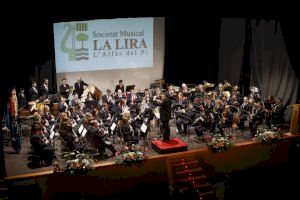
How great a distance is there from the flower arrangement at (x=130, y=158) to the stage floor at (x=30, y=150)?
583mm

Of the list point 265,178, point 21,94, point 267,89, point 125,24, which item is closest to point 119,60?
point 125,24

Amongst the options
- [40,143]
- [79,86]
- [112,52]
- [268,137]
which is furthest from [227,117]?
[112,52]

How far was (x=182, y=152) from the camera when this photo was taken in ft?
44.4

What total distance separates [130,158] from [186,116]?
3.59m

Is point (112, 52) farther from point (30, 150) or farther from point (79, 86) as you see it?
point (30, 150)

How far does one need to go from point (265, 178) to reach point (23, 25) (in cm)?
862

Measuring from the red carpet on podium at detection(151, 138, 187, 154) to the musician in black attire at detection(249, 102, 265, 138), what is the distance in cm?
302

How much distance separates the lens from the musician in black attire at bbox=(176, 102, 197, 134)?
1533 cm

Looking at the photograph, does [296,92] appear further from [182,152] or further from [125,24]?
[125,24]

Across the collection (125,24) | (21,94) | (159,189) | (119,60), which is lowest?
(159,189)

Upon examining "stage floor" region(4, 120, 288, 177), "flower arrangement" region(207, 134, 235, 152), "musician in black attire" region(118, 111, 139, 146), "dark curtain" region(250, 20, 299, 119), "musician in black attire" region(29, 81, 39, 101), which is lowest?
"stage floor" region(4, 120, 288, 177)

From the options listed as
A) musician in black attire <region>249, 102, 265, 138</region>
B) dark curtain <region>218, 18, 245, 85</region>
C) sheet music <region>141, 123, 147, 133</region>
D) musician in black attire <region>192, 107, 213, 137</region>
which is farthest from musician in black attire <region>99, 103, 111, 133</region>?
dark curtain <region>218, 18, 245, 85</region>

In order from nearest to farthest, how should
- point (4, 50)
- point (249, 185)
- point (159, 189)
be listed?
point (4, 50) < point (249, 185) < point (159, 189)

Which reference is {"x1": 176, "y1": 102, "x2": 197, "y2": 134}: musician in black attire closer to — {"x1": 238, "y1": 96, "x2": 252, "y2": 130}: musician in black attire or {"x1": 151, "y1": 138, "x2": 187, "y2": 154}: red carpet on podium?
{"x1": 151, "y1": 138, "x2": 187, "y2": 154}: red carpet on podium
